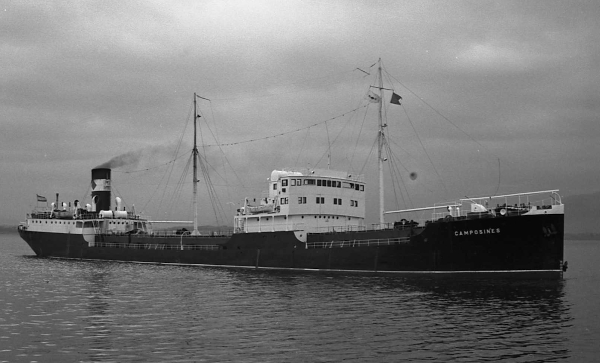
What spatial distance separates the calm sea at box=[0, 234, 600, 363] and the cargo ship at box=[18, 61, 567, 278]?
238cm

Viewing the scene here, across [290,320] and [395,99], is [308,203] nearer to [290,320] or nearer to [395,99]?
[395,99]

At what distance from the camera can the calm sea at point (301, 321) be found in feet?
63.9

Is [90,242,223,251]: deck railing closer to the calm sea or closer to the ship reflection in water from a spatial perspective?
the calm sea

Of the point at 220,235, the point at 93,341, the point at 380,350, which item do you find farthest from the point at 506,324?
the point at 220,235

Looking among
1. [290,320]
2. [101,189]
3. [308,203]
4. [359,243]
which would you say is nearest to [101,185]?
[101,189]

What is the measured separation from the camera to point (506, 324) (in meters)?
24.2

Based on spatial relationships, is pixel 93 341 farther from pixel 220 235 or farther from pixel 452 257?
pixel 220 235

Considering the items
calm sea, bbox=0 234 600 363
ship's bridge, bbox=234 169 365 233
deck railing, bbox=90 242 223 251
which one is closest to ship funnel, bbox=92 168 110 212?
deck railing, bbox=90 242 223 251

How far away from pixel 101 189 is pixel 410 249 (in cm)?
4236

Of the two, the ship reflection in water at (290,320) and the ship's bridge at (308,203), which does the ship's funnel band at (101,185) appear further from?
the ship reflection in water at (290,320)

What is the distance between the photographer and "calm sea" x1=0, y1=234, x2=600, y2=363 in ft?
63.9

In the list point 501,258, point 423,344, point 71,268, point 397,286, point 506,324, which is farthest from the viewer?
point 71,268

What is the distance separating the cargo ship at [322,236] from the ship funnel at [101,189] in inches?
4.8

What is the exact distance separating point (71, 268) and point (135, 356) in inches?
1513
